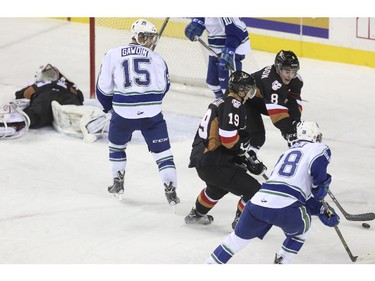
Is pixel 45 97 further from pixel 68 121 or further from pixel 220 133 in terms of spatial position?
pixel 220 133

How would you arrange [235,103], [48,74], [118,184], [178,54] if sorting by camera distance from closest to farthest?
[235,103] < [118,184] < [48,74] < [178,54]

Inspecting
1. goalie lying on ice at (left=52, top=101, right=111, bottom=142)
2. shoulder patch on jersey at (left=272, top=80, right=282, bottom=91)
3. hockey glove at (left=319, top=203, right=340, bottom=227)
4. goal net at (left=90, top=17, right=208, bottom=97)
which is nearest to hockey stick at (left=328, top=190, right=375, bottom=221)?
shoulder patch on jersey at (left=272, top=80, right=282, bottom=91)

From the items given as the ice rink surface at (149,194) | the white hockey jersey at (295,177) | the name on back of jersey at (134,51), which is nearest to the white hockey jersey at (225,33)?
the ice rink surface at (149,194)

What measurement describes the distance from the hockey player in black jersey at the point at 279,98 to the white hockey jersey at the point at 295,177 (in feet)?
3.37

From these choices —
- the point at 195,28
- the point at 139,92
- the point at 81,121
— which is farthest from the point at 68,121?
the point at 139,92

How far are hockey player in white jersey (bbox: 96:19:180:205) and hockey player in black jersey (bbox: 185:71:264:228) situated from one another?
423mm

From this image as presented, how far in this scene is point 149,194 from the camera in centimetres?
680

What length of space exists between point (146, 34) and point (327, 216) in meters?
1.51

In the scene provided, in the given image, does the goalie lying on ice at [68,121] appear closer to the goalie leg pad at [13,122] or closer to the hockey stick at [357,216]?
the goalie leg pad at [13,122]

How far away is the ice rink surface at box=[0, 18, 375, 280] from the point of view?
234 inches

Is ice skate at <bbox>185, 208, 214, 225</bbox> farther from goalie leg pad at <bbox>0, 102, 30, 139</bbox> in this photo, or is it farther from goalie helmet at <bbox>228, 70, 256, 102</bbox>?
goalie leg pad at <bbox>0, 102, 30, 139</bbox>

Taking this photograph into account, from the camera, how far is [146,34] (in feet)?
21.1

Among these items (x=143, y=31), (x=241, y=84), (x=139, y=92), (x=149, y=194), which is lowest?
(x=149, y=194)

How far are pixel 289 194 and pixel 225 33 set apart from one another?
8.38 feet
